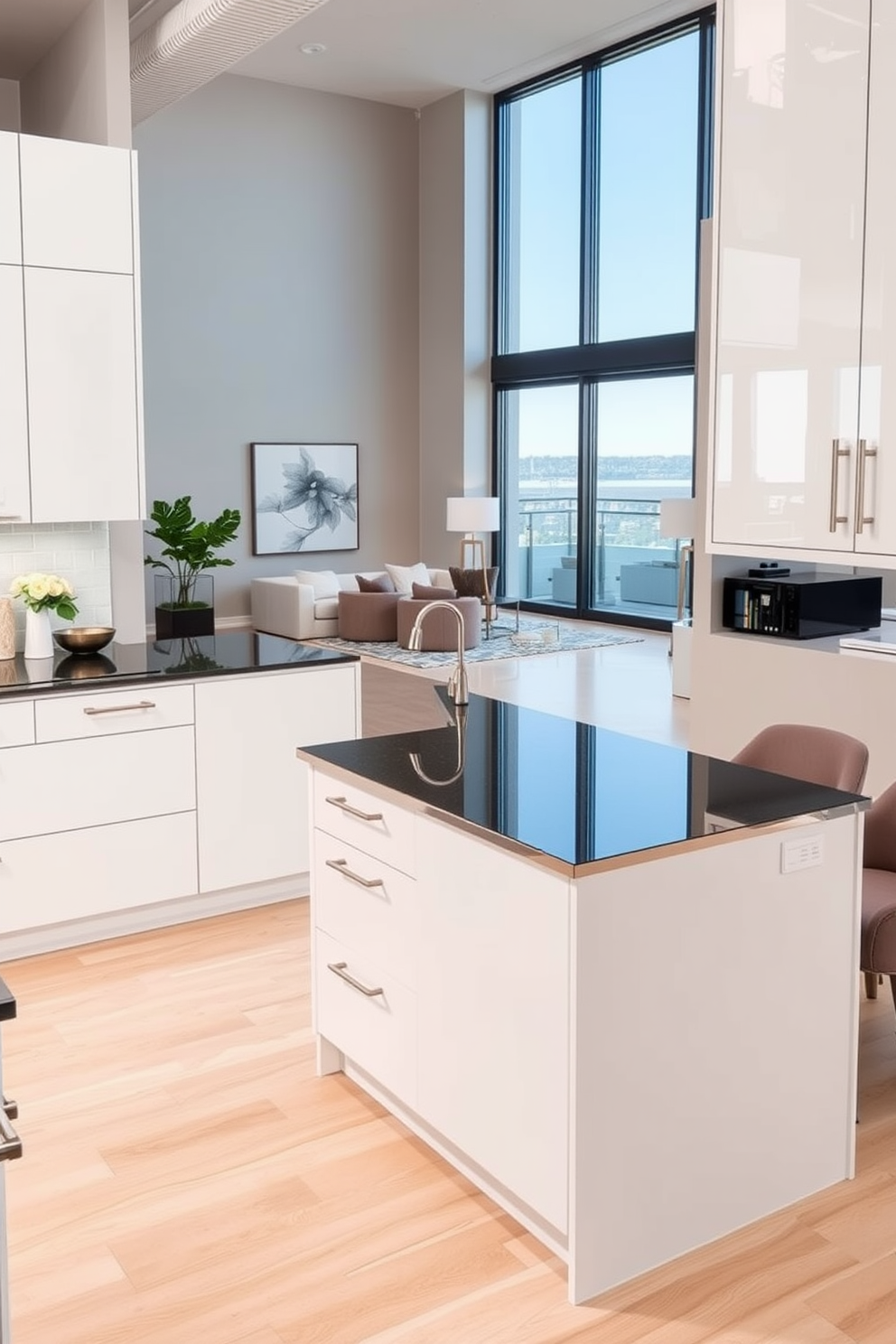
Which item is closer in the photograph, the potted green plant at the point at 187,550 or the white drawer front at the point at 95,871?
the white drawer front at the point at 95,871

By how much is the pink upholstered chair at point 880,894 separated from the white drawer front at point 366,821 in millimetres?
1161

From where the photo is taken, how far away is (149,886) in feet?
14.1

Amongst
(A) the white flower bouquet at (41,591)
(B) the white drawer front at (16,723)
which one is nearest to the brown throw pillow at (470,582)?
(A) the white flower bouquet at (41,591)

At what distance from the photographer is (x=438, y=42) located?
11477mm

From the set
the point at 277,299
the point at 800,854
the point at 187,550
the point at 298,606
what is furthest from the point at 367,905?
the point at 277,299

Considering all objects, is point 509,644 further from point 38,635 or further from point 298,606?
point 38,635

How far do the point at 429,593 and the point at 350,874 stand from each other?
8.24m

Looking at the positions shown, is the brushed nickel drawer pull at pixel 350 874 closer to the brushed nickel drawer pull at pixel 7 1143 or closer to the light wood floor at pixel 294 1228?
the light wood floor at pixel 294 1228

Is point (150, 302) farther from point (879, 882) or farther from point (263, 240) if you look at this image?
point (879, 882)

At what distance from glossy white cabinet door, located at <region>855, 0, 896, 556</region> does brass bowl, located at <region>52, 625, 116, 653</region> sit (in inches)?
106

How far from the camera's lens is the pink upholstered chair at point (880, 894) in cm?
307

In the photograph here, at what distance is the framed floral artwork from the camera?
12.9 m

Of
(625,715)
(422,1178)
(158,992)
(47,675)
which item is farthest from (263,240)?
(422,1178)

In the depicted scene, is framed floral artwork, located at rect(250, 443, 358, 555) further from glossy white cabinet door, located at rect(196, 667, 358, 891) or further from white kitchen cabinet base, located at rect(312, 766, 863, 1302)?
white kitchen cabinet base, located at rect(312, 766, 863, 1302)
